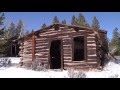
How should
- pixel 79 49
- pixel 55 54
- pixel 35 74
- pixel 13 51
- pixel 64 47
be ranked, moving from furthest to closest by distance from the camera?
pixel 13 51, pixel 79 49, pixel 55 54, pixel 64 47, pixel 35 74

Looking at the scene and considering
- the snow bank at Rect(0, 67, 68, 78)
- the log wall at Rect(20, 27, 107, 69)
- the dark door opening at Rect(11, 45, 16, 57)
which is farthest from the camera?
the dark door opening at Rect(11, 45, 16, 57)

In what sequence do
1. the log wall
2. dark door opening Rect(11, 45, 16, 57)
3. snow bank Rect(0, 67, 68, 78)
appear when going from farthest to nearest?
dark door opening Rect(11, 45, 16, 57) → the log wall → snow bank Rect(0, 67, 68, 78)

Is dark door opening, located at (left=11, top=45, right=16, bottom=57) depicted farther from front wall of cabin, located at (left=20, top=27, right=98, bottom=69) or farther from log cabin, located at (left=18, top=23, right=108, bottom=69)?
front wall of cabin, located at (left=20, top=27, right=98, bottom=69)

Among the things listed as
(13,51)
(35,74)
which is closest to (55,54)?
(35,74)

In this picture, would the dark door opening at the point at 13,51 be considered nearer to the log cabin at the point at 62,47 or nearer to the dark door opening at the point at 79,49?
the log cabin at the point at 62,47

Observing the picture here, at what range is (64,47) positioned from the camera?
54.1 feet

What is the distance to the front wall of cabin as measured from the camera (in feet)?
50.7

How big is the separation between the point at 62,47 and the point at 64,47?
5.5 inches

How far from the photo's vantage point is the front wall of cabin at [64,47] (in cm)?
1546

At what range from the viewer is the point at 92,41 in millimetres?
15461

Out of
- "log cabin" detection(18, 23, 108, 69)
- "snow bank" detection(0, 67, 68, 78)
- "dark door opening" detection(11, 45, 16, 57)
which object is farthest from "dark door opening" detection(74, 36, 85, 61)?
"dark door opening" detection(11, 45, 16, 57)

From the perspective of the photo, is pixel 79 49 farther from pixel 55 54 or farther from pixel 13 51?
pixel 13 51

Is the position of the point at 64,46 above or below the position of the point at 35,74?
above

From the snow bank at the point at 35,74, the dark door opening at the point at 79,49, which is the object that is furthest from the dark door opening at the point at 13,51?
the snow bank at the point at 35,74
